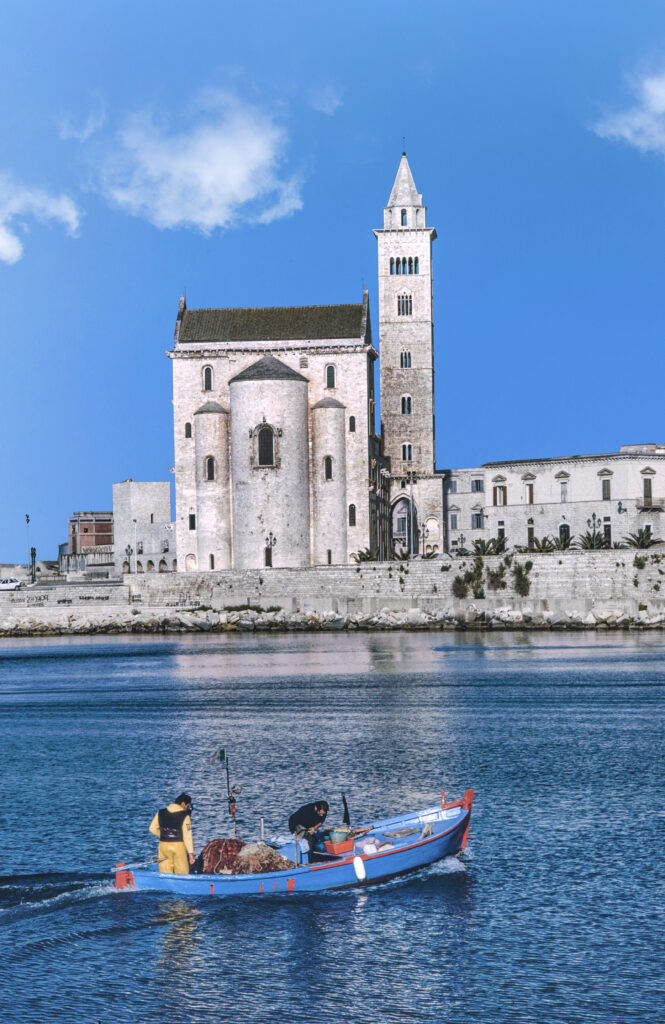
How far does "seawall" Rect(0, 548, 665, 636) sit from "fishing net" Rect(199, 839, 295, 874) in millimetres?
50359

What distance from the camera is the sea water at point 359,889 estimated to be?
→ 12.8 meters

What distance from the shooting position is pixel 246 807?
20781mm

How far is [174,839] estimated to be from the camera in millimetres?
15734

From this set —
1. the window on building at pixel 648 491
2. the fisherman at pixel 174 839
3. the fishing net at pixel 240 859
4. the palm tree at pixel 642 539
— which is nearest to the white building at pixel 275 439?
the palm tree at pixel 642 539

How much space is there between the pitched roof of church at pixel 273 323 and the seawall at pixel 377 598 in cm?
1514

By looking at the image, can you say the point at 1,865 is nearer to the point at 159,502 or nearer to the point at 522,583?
the point at 522,583

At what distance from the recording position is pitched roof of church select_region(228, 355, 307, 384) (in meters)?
73.1

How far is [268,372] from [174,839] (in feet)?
193

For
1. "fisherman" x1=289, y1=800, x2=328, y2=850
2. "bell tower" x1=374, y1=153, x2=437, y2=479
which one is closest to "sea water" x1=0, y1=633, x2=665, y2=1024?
"fisherman" x1=289, y1=800, x2=328, y2=850

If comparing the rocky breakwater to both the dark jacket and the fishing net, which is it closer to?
the dark jacket

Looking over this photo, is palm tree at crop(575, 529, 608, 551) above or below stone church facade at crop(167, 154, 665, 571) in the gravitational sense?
below

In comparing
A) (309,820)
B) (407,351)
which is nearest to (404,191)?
(407,351)

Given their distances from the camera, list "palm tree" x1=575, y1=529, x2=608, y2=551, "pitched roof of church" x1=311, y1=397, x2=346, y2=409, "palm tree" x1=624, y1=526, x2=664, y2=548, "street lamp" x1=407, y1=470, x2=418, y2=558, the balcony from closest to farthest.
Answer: "palm tree" x1=624, y1=526, x2=664, y2=548, "palm tree" x1=575, y1=529, x2=608, y2=551, "street lamp" x1=407, y1=470, x2=418, y2=558, "pitched roof of church" x1=311, y1=397, x2=346, y2=409, the balcony

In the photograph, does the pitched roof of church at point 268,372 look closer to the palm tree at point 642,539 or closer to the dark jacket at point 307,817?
the palm tree at point 642,539
